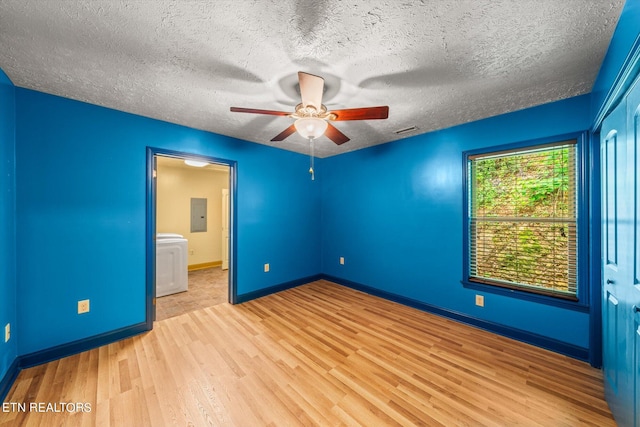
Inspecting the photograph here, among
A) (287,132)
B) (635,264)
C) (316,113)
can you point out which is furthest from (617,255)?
(287,132)

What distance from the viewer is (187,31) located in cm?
137

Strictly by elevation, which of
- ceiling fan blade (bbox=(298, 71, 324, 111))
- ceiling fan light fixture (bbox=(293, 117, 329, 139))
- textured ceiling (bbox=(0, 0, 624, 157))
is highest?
textured ceiling (bbox=(0, 0, 624, 157))

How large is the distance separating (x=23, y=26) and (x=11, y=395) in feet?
8.05

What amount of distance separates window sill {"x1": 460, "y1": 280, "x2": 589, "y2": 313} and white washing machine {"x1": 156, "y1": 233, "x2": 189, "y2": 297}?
419 centimetres

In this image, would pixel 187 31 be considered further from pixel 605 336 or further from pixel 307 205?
pixel 605 336

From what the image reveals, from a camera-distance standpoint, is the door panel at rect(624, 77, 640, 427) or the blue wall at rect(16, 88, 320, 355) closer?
the door panel at rect(624, 77, 640, 427)

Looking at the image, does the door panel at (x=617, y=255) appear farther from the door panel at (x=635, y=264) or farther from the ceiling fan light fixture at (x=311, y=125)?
the ceiling fan light fixture at (x=311, y=125)

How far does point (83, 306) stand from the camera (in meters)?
2.23

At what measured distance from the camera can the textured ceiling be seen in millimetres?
1228

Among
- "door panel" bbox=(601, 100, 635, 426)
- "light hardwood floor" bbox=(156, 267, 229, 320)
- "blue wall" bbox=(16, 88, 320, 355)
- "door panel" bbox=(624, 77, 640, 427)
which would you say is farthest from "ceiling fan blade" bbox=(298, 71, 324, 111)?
"light hardwood floor" bbox=(156, 267, 229, 320)

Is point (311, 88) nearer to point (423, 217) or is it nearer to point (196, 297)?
point (423, 217)

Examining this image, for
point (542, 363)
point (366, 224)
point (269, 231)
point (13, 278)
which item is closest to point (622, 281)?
point (542, 363)

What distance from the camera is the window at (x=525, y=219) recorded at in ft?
7.15

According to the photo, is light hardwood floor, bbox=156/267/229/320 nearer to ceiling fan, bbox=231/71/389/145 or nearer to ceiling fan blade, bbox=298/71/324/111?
ceiling fan, bbox=231/71/389/145
